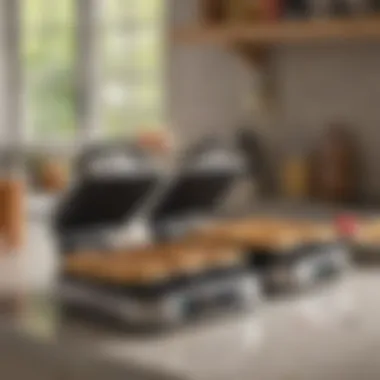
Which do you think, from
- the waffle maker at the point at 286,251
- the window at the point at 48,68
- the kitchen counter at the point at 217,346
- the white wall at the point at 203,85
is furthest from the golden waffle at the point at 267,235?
the window at the point at 48,68

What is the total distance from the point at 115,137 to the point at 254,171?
3.85 feet

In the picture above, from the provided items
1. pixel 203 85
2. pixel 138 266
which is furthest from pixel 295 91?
Answer: pixel 138 266

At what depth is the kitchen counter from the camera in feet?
3.92

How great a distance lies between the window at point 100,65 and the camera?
4438 mm

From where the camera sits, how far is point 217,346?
1.32m

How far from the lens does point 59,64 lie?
4.71m

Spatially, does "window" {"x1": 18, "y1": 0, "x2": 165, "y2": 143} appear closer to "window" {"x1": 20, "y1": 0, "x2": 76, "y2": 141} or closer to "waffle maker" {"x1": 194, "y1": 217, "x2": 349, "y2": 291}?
"window" {"x1": 20, "y1": 0, "x2": 76, "y2": 141}

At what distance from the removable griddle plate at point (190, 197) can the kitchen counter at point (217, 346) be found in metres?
0.42

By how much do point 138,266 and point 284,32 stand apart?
1.77 metres

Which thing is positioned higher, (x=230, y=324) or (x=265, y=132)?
(x=265, y=132)

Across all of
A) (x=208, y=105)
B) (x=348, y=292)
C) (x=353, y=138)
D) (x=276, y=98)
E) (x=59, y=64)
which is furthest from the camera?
(x=59, y=64)

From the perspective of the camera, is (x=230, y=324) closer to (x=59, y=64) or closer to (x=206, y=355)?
(x=206, y=355)

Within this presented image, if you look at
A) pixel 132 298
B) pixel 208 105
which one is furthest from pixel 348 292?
pixel 208 105

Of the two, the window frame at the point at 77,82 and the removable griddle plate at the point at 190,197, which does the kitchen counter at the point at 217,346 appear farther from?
the window frame at the point at 77,82
